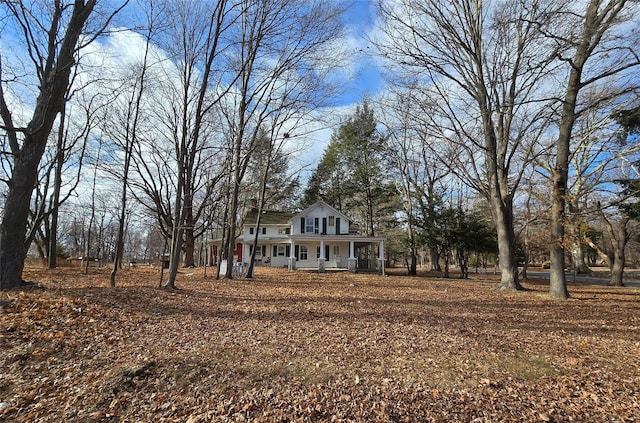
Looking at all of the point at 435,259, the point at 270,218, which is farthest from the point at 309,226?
the point at 435,259

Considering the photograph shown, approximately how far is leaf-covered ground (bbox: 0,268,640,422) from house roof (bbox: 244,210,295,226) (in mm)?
24300

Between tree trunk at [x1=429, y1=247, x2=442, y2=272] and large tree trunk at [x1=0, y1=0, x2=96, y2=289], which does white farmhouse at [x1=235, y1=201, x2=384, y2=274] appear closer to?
tree trunk at [x1=429, y1=247, x2=442, y2=272]

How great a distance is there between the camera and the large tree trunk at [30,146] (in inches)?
291

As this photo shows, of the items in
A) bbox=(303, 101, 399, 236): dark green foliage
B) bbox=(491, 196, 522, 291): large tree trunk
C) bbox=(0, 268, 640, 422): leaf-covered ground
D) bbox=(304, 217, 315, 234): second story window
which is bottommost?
bbox=(0, 268, 640, 422): leaf-covered ground

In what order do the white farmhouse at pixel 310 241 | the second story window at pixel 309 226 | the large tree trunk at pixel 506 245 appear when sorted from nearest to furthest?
the large tree trunk at pixel 506 245, the white farmhouse at pixel 310 241, the second story window at pixel 309 226

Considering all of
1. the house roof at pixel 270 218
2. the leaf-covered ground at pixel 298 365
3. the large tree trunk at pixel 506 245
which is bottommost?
the leaf-covered ground at pixel 298 365

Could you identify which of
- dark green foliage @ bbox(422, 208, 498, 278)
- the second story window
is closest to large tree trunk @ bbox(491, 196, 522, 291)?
dark green foliage @ bbox(422, 208, 498, 278)

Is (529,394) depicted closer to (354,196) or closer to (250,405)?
(250,405)

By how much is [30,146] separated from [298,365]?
8.22 metres

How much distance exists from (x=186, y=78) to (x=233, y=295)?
24.9 ft

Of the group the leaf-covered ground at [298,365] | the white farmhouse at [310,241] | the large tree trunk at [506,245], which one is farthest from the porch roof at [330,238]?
the leaf-covered ground at [298,365]

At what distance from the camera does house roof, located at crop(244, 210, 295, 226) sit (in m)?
31.8

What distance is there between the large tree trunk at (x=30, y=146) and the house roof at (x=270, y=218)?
75.8 feet

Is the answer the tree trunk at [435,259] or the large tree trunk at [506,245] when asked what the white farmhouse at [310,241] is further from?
the large tree trunk at [506,245]
